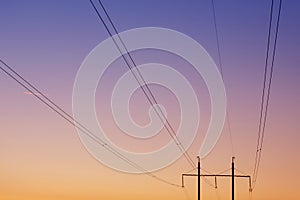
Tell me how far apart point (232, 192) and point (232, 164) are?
221 inches

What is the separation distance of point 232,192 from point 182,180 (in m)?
4.67

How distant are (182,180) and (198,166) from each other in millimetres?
2648

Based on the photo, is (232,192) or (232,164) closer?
(232,192)

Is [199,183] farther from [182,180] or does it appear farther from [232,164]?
[232,164]

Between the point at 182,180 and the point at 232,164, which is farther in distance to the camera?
the point at 232,164

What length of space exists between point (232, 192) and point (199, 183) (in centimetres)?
303

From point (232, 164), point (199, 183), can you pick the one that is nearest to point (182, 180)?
point (199, 183)

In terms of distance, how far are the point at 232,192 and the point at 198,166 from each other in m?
4.69

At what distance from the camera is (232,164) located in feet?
195

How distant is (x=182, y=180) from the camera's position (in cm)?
5572

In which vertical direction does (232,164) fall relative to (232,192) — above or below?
above

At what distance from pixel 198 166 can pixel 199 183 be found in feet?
9.53

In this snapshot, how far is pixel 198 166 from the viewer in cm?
5753

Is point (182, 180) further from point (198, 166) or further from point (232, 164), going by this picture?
point (232, 164)
